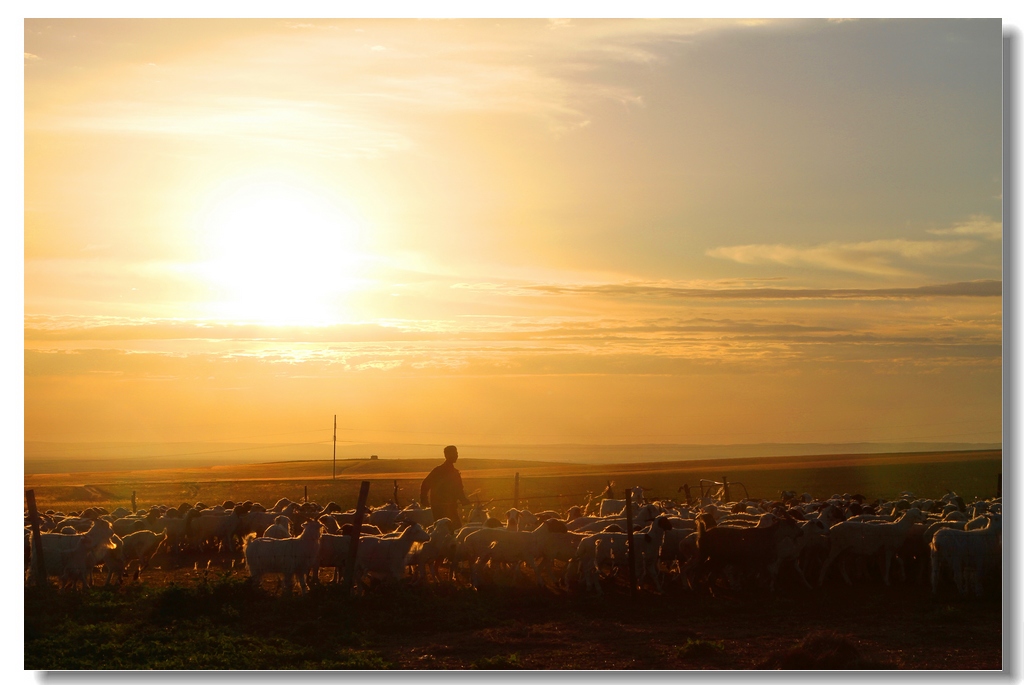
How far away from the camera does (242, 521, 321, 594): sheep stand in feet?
53.4

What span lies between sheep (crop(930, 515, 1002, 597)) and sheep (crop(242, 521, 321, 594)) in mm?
10333

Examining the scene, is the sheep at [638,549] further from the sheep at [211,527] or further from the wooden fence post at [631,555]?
the sheep at [211,527]

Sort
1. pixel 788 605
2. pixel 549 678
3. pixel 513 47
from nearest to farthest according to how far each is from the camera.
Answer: pixel 549 678 → pixel 513 47 → pixel 788 605

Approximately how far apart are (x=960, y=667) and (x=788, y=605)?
3.15m

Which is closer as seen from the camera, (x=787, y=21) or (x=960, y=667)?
(x=960, y=667)

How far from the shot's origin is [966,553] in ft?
52.9

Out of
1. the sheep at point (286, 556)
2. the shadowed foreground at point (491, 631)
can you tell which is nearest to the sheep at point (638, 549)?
the shadowed foreground at point (491, 631)

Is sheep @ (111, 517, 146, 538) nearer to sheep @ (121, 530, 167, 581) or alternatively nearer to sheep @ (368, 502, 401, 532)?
sheep @ (121, 530, 167, 581)

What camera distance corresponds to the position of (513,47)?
Answer: 14.9 m

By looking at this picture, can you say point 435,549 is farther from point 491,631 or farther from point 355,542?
point 491,631

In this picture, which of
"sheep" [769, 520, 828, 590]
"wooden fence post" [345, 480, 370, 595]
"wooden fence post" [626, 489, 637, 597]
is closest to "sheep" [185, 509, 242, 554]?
"wooden fence post" [345, 480, 370, 595]
